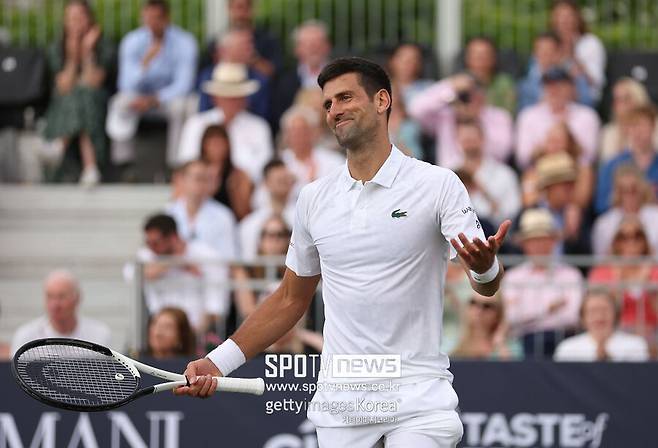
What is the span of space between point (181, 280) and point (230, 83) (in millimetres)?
2555

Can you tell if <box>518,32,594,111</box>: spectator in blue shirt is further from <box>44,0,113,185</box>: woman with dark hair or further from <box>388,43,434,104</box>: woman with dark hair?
<box>44,0,113,185</box>: woman with dark hair

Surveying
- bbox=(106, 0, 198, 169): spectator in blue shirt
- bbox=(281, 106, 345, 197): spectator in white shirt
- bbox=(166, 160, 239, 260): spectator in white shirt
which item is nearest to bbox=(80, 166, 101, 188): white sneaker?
bbox=(106, 0, 198, 169): spectator in blue shirt

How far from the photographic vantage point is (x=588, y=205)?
1249 centimetres

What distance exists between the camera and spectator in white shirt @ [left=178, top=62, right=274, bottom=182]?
12.8 metres

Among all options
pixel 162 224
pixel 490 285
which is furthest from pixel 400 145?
pixel 490 285

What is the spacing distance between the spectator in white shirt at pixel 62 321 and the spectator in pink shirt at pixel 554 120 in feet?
12.9

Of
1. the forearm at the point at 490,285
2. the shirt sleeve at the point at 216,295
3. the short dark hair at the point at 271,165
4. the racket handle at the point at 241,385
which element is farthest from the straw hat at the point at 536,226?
the forearm at the point at 490,285

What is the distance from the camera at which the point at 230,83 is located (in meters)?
13.1

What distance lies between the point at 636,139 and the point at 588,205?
0.76m

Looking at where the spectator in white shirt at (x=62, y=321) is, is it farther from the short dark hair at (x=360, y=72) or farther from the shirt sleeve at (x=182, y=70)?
the short dark hair at (x=360, y=72)

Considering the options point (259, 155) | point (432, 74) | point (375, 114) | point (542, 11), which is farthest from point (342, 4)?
point (375, 114)

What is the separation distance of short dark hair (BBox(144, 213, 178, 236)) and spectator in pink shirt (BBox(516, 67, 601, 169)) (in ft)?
10.3

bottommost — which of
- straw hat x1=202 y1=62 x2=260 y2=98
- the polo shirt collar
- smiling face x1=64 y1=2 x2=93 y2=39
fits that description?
the polo shirt collar

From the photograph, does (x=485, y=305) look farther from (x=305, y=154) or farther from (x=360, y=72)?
(x=360, y=72)
